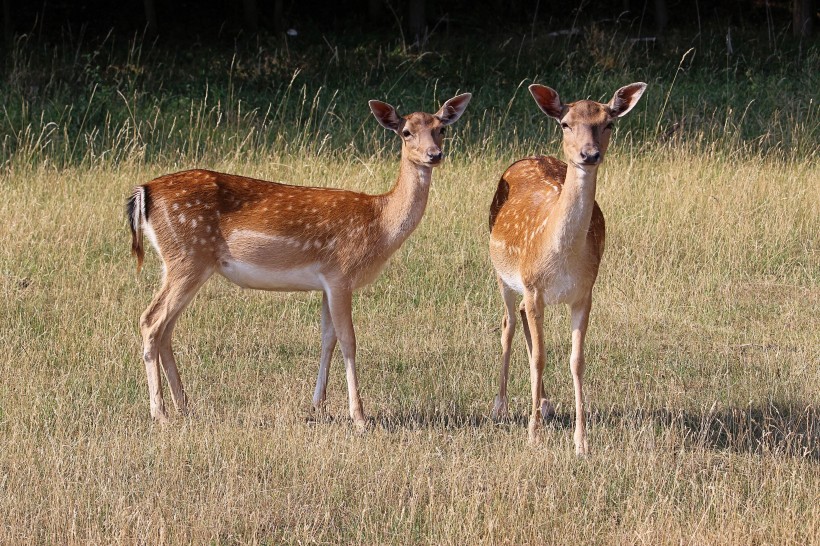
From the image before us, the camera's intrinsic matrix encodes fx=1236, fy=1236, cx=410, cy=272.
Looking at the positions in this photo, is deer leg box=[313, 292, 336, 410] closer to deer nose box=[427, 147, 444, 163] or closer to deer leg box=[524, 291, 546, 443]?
deer nose box=[427, 147, 444, 163]

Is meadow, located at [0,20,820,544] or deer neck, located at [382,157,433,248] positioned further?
deer neck, located at [382,157,433,248]

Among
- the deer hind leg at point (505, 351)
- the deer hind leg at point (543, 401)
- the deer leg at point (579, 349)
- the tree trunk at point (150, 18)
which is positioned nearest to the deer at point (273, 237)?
the deer hind leg at point (505, 351)

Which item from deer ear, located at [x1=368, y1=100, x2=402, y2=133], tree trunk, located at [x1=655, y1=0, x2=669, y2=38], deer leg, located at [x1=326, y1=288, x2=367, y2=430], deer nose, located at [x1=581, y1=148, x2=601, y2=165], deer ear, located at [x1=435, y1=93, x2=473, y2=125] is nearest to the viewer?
deer nose, located at [x1=581, y1=148, x2=601, y2=165]

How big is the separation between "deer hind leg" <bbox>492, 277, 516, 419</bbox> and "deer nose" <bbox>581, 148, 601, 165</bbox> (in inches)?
55.3

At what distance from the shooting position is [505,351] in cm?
674

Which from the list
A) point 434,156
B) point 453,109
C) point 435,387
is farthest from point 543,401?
point 453,109

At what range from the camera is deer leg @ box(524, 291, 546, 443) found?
599cm

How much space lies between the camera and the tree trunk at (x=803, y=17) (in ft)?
59.9

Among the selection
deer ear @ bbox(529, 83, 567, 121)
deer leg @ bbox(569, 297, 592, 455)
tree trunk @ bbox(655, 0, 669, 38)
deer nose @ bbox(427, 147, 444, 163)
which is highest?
tree trunk @ bbox(655, 0, 669, 38)

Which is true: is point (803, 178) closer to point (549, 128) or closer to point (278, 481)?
point (549, 128)

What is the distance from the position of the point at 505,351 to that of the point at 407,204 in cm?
98

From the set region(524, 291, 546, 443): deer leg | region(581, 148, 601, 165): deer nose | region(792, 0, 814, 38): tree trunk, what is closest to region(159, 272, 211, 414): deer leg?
region(524, 291, 546, 443): deer leg

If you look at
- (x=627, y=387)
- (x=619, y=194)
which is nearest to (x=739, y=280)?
(x=619, y=194)

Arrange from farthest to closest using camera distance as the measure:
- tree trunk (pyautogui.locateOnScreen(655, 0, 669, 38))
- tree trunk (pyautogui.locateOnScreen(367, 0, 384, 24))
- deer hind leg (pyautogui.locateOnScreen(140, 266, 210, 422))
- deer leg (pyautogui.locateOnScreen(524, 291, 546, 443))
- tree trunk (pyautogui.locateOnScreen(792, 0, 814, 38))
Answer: tree trunk (pyautogui.locateOnScreen(367, 0, 384, 24)), tree trunk (pyautogui.locateOnScreen(655, 0, 669, 38)), tree trunk (pyautogui.locateOnScreen(792, 0, 814, 38)), deer hind leg (pyautogui.locateOnScreen(140, 266, 210, 422)), deer leg (pyautogui.locateOnScreen(524, 291, 546, 443))
